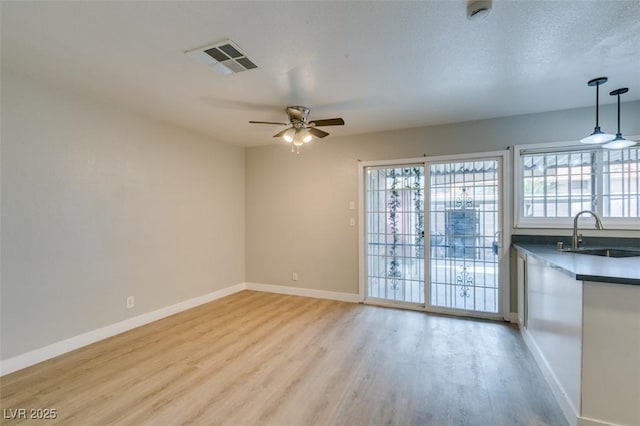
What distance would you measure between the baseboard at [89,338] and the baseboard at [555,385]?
4.19m

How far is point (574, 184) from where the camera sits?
11.7ft

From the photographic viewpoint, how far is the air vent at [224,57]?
2.19 metres

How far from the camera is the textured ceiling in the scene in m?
1.83

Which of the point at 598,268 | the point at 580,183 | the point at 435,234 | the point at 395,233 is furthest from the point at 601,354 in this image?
the point at 395,233

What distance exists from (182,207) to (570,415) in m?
4.51

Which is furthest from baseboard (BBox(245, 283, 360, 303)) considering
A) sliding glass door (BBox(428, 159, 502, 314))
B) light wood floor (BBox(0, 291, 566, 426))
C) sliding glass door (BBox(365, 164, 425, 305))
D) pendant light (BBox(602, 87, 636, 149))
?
pendant light (BBox(602, 87, 636, 149))

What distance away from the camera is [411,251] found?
4.37 metres

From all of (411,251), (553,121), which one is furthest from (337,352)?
(553,121)

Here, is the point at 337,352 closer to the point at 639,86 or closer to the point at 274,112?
the point at 274,112

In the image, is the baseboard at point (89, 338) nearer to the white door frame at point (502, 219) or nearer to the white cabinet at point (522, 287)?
the white door frame at point (502, 219)

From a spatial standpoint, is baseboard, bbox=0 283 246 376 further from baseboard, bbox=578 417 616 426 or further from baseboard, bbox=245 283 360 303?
baseboard, bbox=578 417 616 426

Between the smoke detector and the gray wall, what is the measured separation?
246cm

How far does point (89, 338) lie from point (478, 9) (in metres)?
4.43

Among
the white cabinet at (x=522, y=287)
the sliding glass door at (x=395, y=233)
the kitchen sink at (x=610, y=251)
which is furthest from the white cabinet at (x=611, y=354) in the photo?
the sliding glass door at (x=395, y=233)
